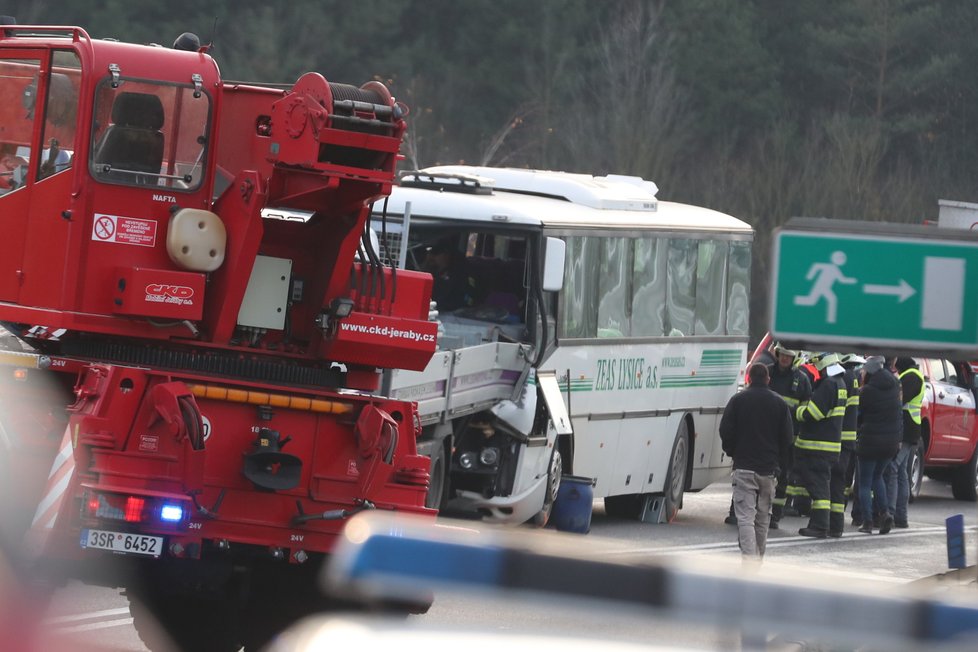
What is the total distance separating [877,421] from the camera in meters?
19.7

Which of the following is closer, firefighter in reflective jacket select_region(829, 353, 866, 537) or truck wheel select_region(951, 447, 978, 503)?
firefighter in reflective jacket select_region(829, 353, 866, 537)

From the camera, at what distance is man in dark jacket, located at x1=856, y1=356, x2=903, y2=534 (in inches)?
770

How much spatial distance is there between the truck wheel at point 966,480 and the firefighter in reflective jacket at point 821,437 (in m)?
6.56

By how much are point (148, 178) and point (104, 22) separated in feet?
125

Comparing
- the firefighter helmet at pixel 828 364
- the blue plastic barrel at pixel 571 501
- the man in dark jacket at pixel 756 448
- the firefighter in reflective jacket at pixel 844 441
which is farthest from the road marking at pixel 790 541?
the firefighter helmet at pixel 828 364

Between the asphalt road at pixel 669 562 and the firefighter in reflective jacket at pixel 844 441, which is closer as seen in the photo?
the asphalt road at pixel 669 562

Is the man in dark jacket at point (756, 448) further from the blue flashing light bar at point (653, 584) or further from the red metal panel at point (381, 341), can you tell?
the blue flashing light bar at point (653, 584)

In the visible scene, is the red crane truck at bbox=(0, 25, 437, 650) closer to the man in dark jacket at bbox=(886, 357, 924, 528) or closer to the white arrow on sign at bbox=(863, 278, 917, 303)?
the white arrow on sign at bbox=(863, 278, 917, 303)

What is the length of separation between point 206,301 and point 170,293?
14.2 inches

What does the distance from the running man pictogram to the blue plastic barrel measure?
12105 mm

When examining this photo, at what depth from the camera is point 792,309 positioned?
547cm

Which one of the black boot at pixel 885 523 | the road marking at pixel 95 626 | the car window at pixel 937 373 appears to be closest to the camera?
the road marking at pixel 95 626

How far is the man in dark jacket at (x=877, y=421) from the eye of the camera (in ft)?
64.1

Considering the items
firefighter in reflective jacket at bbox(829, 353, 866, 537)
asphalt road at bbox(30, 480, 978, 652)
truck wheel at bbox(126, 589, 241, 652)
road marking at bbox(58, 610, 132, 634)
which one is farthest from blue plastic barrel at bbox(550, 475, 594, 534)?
truck wheel at bbox(126, 589, 241, 652)
